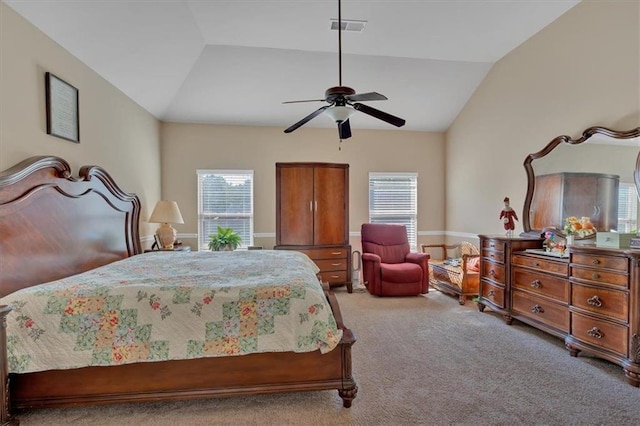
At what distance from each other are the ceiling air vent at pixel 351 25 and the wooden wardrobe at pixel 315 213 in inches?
Result: 76.2

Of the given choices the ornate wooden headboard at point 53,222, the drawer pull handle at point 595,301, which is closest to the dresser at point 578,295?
the drawer pull handle at point 595,301

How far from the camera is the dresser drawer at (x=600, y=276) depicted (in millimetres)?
2599

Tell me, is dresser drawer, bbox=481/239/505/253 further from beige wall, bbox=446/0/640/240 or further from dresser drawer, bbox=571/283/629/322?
dresser drawer, bbox=571/283/629/322

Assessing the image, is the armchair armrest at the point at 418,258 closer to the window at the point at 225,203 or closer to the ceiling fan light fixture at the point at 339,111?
the window at the point at 225,203

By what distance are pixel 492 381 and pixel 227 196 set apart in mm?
4660

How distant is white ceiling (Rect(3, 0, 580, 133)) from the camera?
325 cm

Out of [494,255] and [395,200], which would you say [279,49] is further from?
[494,255]

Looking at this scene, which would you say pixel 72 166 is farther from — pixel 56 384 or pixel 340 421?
pixel 340 421

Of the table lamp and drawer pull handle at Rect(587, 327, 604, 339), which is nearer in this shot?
drawer pull handle at Rect(587, 327, 604, 339)

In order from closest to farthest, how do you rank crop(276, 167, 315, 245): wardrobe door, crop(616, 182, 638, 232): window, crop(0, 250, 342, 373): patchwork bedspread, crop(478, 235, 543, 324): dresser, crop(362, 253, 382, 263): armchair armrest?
crop(0, 250, 342, 373): patchwork bedspread, crop(616, 182, 638, 232): window, crop(478, 235, 543, 324): dresser, crop(362, 253, 382, 263): armchair armrest, crop(276, 167, 315, 245): wardrobe door

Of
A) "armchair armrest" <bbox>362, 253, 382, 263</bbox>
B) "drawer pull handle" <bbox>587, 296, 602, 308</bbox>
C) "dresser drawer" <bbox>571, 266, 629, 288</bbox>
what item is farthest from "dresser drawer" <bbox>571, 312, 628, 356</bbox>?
"armchair armrest" <bbox>362, 253, 382, 263</bbox>

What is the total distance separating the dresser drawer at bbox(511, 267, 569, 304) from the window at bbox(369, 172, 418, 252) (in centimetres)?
266

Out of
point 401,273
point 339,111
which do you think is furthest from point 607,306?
point 339,111

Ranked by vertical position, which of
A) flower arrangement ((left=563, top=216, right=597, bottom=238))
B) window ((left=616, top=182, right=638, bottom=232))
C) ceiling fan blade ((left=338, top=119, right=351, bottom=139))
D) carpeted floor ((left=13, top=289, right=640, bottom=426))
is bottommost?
carpeted floor ((left=13, top=289, right=640, bottom=426))
